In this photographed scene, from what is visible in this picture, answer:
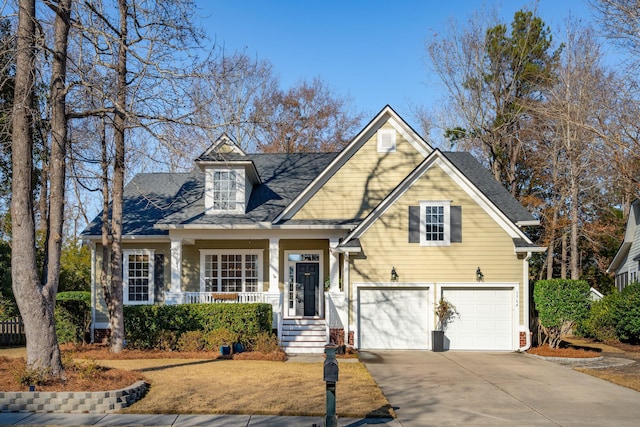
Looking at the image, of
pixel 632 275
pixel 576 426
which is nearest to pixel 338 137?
pixel 632 275

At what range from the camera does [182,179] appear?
75.1ft

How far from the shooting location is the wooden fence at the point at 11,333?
19531 millimetres

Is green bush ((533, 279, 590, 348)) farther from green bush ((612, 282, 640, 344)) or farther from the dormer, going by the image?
the dormer

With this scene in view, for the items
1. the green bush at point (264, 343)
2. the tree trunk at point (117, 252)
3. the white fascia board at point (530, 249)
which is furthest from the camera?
the white fascia board at point (530, 249)

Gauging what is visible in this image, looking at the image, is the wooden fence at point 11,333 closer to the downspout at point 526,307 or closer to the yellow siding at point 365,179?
the yellow siding at point 365,179

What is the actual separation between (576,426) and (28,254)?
385 inches

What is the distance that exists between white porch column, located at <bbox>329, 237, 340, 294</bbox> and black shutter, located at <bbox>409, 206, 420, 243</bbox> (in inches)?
94.3

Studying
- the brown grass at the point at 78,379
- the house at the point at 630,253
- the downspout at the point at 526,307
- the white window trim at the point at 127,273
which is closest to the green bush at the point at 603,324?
the downspout at the point at 526,307

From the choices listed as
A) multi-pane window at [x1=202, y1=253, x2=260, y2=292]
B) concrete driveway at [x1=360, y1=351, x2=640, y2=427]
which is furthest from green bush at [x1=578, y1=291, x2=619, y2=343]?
multi-pane window at [x1=202, y1=253, x2=260, y2=292]

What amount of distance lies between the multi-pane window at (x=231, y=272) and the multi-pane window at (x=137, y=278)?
1943mm

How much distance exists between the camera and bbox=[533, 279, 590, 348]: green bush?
1729cm

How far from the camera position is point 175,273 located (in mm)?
18797

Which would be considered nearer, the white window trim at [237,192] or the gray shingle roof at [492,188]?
the white window trim at [237,192]

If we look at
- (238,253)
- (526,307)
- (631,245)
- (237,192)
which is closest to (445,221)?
(526,307)
